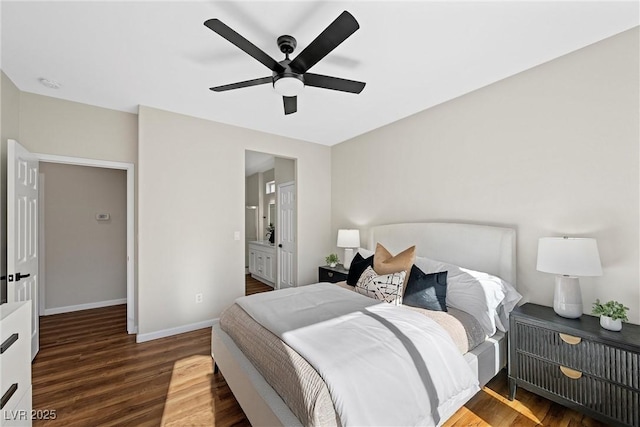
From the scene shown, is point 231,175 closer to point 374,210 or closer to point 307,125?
point 307,125

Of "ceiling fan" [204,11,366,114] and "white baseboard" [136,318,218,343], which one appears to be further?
"white baseboard" [136,318,218,343]

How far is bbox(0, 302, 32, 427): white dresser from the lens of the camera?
1305 millimetres

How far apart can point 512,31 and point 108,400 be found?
4.02 meters

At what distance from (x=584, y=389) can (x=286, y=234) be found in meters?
4.13

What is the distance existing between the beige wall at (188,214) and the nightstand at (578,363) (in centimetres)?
320

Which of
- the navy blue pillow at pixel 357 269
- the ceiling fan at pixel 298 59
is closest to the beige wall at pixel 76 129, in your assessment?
the ceiling fan at pixel 298 59

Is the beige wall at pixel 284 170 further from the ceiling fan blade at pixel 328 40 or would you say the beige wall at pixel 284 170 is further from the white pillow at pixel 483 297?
the white pillow at pixel 483 297

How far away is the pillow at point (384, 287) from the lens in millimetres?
2377

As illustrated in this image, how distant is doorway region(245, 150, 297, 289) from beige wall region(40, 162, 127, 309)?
2.43 meters

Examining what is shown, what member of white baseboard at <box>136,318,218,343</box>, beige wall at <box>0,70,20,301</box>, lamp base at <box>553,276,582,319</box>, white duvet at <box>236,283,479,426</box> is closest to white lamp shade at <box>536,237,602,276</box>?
lamp base at <box>553,276,582,319</box>

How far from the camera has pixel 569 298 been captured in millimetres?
1973

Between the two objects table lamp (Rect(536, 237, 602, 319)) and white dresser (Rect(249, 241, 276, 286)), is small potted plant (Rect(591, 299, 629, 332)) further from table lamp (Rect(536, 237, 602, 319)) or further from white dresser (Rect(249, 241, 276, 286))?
white dresser (Rect(249, 241, 276, 286))

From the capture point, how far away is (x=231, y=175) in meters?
3.78

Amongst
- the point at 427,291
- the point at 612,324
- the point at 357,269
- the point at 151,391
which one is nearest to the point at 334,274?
the point at 357,269
